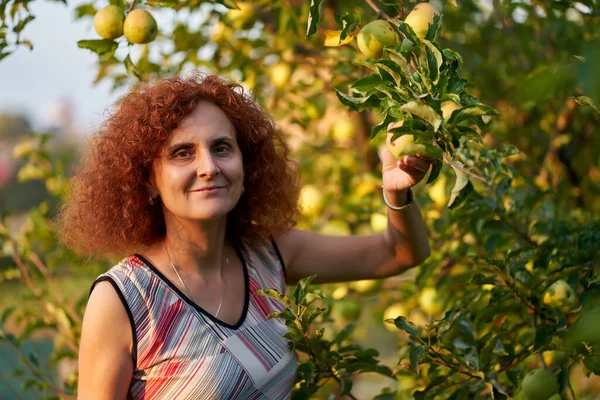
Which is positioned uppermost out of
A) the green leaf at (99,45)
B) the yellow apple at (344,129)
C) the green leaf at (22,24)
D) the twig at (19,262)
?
the green leaf at (22,24)

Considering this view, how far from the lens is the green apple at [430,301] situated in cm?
215

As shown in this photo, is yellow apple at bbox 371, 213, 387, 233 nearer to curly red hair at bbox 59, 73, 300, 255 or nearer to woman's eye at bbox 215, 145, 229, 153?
curly red hair at bbox 59, 73, 300, 255

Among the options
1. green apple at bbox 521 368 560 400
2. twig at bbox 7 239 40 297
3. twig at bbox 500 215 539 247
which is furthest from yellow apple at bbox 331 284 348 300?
green apple at bbox 521 368 560 400

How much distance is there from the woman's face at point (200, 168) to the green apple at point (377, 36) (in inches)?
14.0

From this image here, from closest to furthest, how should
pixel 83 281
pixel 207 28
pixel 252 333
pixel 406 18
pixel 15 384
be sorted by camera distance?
pixel 406 18 → pixel 252 333 → pixel 207 28 → pixel 83 281 → pixel 15 384

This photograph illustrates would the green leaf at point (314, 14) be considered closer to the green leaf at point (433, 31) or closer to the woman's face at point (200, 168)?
the green leaf at point (433, 31)

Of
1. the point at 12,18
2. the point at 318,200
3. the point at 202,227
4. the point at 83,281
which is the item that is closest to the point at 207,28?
→ the point at 318,200

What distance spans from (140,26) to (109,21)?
0.22ft

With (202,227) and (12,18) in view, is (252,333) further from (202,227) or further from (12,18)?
(12,18)

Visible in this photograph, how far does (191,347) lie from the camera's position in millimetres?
1409

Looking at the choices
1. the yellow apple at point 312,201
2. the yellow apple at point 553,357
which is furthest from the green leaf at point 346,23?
the yellow apple at point 312,201

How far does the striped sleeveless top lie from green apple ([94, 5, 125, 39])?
17.4 inches

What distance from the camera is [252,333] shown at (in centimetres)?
149

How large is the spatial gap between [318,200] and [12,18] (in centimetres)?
137
